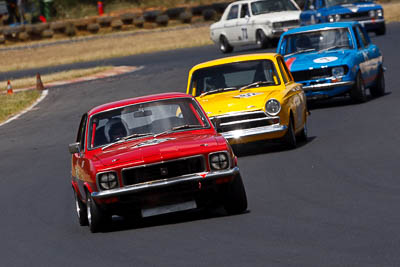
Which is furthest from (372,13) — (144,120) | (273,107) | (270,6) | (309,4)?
(144,120)

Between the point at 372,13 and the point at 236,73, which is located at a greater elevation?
the point at 236,73

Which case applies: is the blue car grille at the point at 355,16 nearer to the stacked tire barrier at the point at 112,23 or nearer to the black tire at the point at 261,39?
the black tire at the point at 261,39

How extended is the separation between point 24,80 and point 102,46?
42.2ft

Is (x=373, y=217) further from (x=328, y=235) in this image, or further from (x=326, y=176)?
(x=326, y=176)

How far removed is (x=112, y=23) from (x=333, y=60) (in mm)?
35691

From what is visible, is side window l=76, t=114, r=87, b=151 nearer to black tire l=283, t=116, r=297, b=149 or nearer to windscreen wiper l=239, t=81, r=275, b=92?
black tire l=283, t=116, r=297, b=149

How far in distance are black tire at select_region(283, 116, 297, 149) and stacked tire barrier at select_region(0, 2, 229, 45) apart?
36.6 metres

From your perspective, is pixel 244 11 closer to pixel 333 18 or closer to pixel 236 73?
pixel 333 18

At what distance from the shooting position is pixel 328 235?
749 cm

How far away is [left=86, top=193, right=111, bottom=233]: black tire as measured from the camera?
28.4ft

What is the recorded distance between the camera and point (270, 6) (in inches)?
1296

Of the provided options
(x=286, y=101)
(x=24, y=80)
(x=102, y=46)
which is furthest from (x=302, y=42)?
(x=102, y=46)

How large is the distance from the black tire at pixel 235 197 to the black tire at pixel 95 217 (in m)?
1.05

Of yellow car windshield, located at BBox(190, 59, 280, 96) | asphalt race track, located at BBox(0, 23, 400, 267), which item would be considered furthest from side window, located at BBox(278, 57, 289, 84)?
asphalt race track, located at BBox(0, 23, 400, 267)
